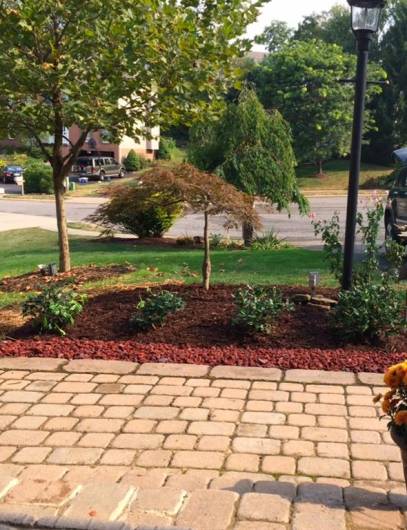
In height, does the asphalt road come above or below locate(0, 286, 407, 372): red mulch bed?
below

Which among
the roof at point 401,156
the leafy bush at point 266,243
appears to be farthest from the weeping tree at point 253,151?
the roof at point 401,156

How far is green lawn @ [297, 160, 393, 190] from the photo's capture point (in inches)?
1586

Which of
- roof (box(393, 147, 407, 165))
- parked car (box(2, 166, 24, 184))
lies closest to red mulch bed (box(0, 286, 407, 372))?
roof (box(393, 147, 407, 165))

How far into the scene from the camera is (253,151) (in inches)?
516

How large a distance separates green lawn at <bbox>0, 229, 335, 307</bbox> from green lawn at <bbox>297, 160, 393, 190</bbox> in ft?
93.5

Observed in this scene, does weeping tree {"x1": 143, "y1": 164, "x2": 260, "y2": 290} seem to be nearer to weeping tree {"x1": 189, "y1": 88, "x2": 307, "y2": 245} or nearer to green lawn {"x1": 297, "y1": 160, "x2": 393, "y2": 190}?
weeping tree {"x1": 189, "y1": 88, "x2": 307, "y2": 245}

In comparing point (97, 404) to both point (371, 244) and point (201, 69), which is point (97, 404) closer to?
point (371, 244)

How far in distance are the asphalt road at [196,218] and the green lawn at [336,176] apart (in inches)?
294

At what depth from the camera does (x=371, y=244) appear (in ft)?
19.7

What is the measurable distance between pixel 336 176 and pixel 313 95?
631 centimetres

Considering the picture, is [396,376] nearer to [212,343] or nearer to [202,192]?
[212,343]

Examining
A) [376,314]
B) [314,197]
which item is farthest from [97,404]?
[314,197]

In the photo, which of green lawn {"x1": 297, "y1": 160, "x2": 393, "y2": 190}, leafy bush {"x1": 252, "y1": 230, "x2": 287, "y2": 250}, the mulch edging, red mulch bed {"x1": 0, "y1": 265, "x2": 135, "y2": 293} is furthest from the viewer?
green lawn {"x1": 297, "y1": 160, "x2": 393, "y2": 190}

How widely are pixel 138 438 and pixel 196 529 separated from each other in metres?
1.06
